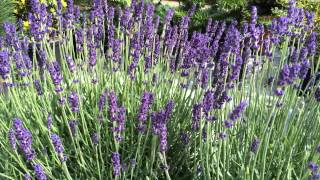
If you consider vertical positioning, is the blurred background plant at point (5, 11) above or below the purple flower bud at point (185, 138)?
above

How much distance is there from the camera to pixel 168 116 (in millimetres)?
1881

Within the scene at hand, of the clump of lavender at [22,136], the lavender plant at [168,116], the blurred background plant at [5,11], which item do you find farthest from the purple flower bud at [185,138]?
the blurred background plant at [5,11]

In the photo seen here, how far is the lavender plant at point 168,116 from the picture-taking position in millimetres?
1680

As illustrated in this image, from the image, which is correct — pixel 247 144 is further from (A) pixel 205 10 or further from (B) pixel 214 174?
(A) pixel 205 10

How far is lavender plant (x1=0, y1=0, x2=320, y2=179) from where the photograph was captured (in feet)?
5.51

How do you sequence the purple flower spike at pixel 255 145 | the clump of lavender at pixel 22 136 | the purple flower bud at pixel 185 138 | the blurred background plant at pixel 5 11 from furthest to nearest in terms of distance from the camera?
the blurred background plant at pixel 5 11 < the purple flower bud at pixel 185 138 < the purple flower spike at pixel 255 145 < the clump of lavender at pixel 22 136

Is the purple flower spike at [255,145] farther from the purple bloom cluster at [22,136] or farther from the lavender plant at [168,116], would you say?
the purple bloom cluster at [22,136]

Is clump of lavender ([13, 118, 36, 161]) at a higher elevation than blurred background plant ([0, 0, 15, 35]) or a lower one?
lower

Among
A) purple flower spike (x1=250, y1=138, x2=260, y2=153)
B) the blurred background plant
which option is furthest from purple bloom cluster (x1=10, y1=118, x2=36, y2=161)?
the blurred background plant

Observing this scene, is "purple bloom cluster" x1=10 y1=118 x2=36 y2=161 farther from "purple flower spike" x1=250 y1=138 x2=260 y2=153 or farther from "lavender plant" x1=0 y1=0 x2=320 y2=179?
"purple flower spike" x1=250 y1=138 x2=260 y2=153

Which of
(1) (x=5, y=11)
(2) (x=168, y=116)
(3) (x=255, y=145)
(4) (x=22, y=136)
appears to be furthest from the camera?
(1) (x=5, y=11)

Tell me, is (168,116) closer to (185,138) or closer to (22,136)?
(185,138)

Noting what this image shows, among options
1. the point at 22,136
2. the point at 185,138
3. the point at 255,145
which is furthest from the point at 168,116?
the point at 22,136

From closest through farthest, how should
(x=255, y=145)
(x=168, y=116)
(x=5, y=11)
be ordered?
(x=255, y=145), (x=168, y=116), (x=5, y=11)
